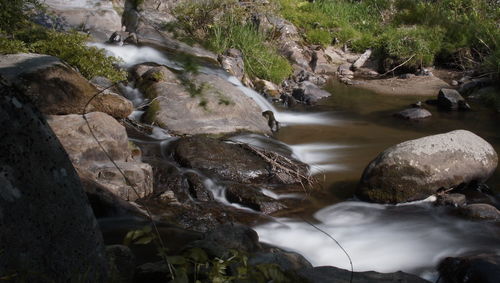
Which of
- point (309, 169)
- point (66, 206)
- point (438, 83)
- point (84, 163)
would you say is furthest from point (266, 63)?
point (66, 206)

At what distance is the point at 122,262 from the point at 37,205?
66cm

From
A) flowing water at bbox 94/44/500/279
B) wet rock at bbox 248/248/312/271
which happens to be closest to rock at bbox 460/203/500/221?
flowing water at bbox 94/44/500/279

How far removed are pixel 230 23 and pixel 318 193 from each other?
6.83 meters

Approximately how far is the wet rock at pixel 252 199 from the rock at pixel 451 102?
6714mm

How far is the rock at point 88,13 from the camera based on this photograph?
11195mm

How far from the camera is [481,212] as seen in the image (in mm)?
5594

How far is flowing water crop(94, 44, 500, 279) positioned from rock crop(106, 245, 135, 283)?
9.00ft

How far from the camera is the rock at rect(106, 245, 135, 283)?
2117mm

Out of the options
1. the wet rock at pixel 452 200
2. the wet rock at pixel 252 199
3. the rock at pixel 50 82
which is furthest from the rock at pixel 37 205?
the wet rock at pixel 452 200

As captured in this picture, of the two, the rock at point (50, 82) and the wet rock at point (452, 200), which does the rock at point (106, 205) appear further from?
the wet rock at point (452, 200)

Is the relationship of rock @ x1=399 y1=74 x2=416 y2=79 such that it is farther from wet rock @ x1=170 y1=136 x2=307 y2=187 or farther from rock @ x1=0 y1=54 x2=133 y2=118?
rock @ x1=0 y1=54 x2=133 y2=118

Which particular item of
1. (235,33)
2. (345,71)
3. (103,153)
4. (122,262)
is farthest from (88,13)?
(122,262)

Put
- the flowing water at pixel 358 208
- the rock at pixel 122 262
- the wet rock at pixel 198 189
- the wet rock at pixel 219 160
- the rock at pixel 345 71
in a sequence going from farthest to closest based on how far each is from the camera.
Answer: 1. the rock at pixel 345 71
2. the wet rock at pixel 219 160
3. the wet rock at pixel 198 189
4. the flowing water at pixel 358 208
5. the rock at pixel 122 262

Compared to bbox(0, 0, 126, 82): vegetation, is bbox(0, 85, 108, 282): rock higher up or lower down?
higher up
